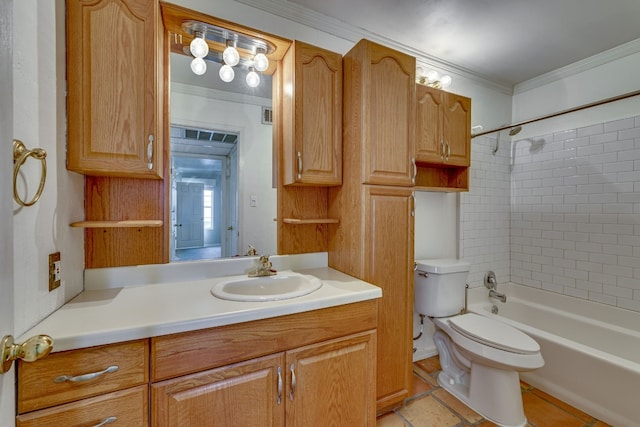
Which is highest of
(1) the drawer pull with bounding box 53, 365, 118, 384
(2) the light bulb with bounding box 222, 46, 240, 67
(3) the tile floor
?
(2) the light bulb with bounding box 222, 46, 240, 67

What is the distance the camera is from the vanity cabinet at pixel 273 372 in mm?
922

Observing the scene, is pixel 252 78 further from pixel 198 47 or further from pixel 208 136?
pixel 208 136

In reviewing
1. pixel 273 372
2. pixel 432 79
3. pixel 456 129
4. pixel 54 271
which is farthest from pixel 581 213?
pixel 54 271

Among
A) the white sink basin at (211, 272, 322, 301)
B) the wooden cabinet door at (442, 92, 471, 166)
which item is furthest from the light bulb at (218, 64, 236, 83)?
the wooden cabinet door at (442, 92, 471, 166)

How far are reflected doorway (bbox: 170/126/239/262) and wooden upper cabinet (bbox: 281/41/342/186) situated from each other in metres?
0.35

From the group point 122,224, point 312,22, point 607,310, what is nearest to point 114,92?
point 122,224

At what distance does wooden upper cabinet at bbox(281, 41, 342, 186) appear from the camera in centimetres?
150

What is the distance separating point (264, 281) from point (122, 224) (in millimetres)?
716

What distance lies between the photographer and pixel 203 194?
4.89 ft

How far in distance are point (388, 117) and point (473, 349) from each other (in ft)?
4.91

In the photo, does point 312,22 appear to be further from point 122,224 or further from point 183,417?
point 183,417

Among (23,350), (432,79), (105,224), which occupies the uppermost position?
(432,79)

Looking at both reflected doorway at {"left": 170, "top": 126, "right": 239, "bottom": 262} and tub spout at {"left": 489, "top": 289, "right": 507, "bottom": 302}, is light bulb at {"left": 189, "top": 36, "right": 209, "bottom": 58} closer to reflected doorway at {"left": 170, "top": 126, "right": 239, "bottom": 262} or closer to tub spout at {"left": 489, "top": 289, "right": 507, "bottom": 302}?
reflected doorway at {"left": 170, "top": 126, "right": 239, "bottom": 262}

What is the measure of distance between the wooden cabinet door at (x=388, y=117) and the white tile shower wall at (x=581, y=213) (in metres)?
1.71
